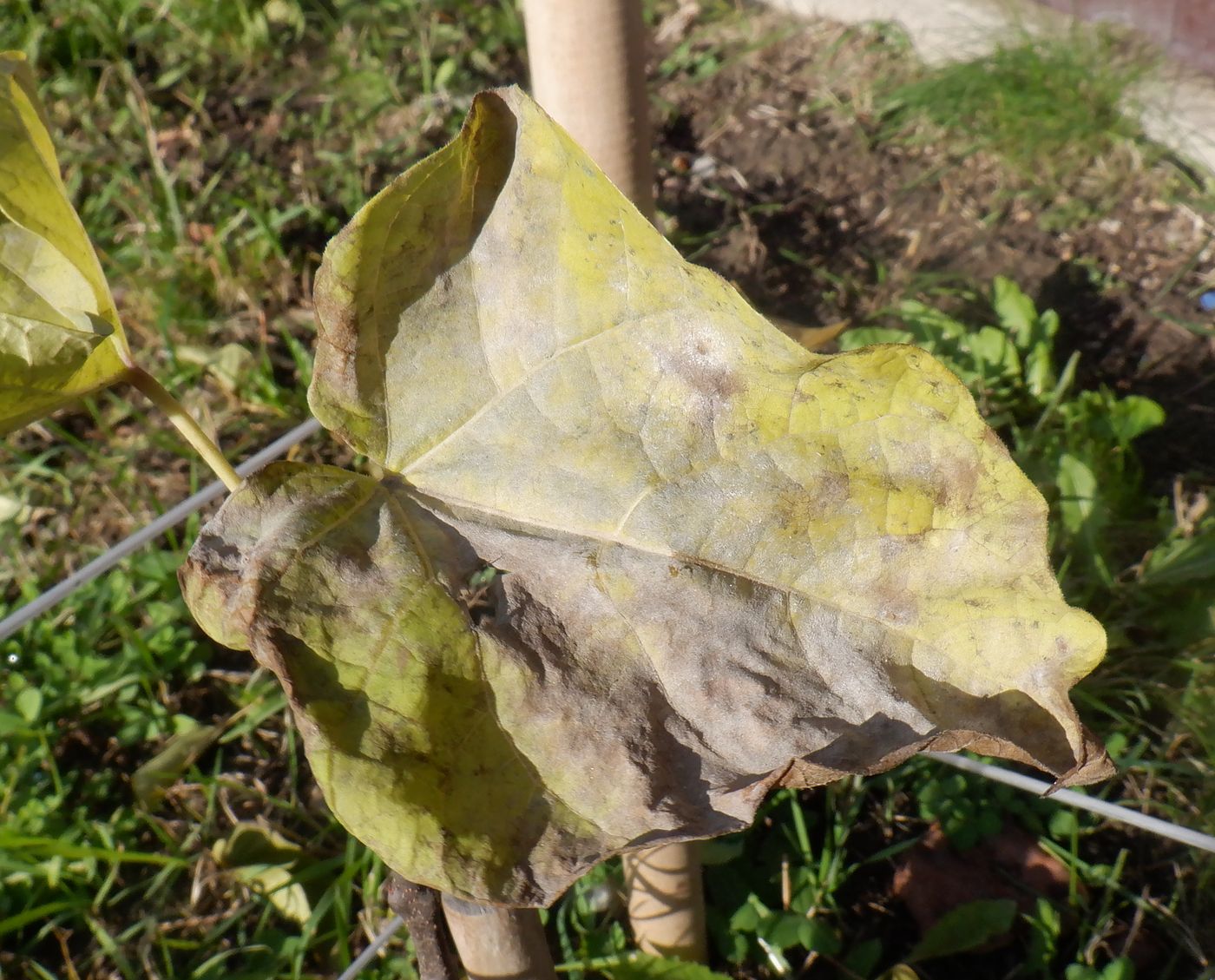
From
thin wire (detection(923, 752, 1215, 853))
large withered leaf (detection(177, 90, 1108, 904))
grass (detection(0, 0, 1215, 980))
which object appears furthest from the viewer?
grass (detection(0, 0, 1215, 980))

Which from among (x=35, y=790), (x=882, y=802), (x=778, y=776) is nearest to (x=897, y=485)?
(x=778, y=776)

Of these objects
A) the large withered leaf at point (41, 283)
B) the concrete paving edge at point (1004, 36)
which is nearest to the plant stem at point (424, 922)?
the large withered leaf at point (41, 283)

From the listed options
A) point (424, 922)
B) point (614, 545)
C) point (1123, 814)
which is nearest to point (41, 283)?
point (614, 545)

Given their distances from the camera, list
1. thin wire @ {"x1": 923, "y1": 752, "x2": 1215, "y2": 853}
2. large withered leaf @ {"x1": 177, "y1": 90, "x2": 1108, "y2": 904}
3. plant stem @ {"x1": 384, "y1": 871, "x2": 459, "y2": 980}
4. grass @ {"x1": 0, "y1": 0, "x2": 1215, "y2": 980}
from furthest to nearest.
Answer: grass @ {"x1": 0, "y1": 0, "x2": 1215, "y2": 980} → thin wire @ {"x1": 923, "y1": 752, "x2": 1215, "y2": 853} → plant stem @ {"x1": 384, "y1": 871, "x2": 459, "y2": 980} → large withered leaf @ {"x1": 177, "y1": 90, "x2": 1108, "y2": 904}

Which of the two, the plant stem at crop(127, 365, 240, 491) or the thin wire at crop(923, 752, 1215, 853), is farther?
the thin wire at crop(923, 752, 1215, 853)

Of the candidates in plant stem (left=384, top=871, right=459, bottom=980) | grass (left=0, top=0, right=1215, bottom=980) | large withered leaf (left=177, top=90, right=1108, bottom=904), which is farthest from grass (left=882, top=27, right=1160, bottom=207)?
plant stem (left=384, top=871, right=459, bottom=980)

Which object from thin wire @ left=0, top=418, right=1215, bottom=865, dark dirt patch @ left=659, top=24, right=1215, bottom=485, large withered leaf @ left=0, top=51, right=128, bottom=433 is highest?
large withered leaf @ left=0, top=51, right=128, bottom=433

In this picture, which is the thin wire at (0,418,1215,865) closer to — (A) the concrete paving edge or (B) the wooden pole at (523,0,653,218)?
(B) the wooden pole at (523,0,653,218)

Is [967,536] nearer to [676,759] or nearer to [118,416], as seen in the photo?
[676,759]
